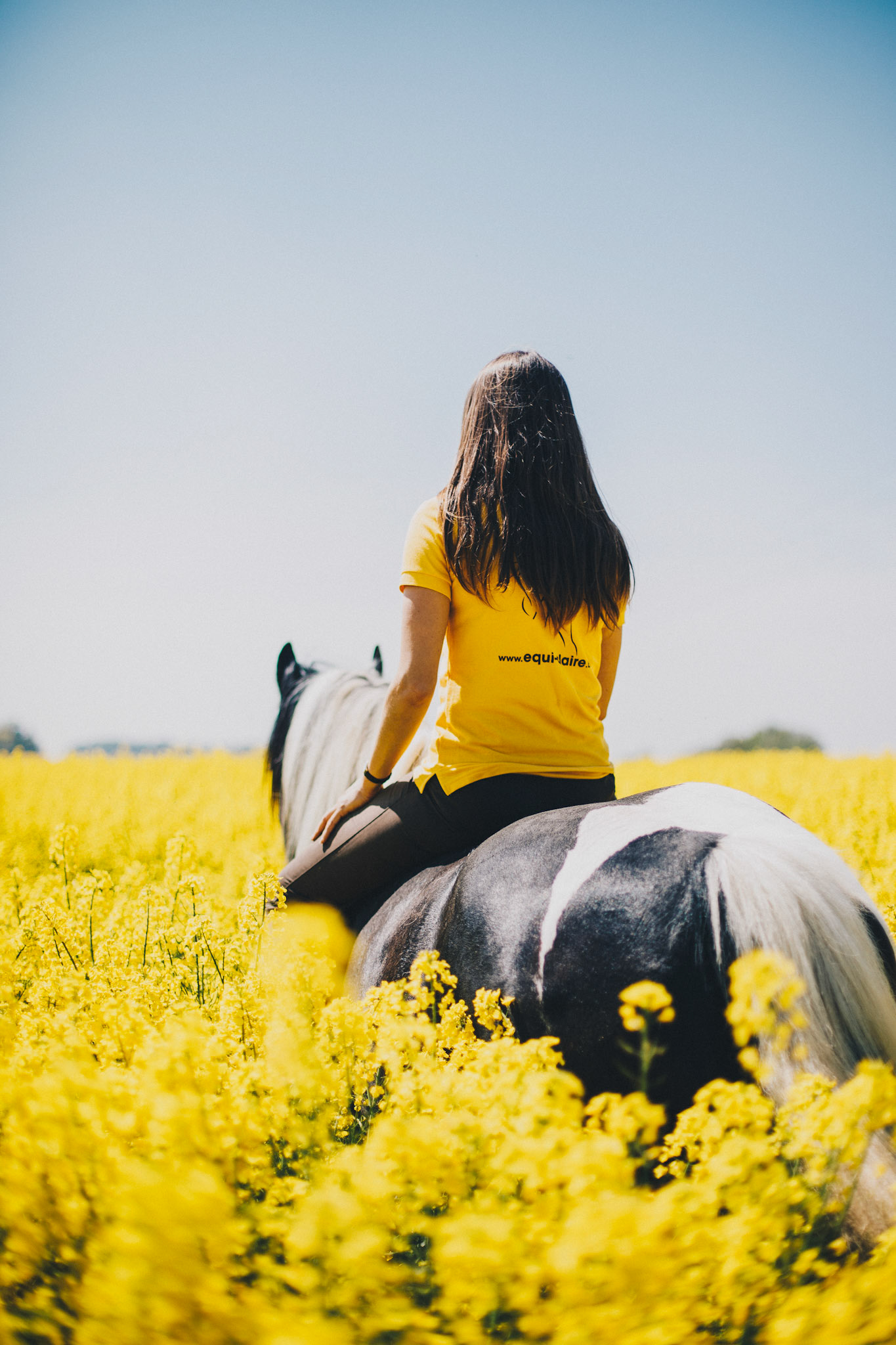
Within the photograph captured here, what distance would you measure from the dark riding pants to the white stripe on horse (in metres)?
0.39

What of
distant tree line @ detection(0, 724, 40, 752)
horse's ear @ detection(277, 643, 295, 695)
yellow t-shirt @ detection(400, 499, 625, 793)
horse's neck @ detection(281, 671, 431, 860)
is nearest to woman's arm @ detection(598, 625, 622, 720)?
yellow t-shirt @ detection(400, 499, 625, 793)

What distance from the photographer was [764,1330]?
3.49 ft

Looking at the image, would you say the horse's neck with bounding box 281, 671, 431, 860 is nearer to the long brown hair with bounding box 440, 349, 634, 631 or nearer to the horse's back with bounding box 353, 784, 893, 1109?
the long brown hair with bounding box 440, 349, 634, 631

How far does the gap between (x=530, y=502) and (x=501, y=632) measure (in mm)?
401

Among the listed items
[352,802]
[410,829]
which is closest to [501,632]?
[410,829]

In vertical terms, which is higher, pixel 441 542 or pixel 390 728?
pixel 441 542

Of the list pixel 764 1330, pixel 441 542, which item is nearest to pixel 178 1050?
pixel 764 1330

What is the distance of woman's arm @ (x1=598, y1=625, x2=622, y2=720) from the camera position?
2.68 m

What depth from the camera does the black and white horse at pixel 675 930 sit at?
1.40 meters

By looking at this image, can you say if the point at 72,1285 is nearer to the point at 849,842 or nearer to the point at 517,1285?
the point at 517,1285

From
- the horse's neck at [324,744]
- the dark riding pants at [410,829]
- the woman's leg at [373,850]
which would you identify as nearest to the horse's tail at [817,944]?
the dark riding pants at [410,829]

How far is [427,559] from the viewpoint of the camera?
2.18 meters

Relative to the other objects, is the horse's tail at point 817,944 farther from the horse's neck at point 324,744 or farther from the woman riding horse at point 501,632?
the horse's neck at point 324,744

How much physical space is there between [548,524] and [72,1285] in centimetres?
197
